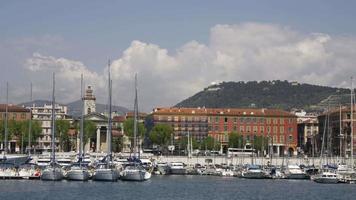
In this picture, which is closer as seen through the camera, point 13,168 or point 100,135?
point 13,168

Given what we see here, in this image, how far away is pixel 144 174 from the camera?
298 ft

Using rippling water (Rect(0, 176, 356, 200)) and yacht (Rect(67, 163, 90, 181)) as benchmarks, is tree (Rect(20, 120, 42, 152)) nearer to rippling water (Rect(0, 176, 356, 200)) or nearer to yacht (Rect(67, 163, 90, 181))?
yacht (Rect(67, 163, 90, 181))

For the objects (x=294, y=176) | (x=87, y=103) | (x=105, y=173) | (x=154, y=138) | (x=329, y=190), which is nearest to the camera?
(x=329, y=190)

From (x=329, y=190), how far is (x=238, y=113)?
287ft

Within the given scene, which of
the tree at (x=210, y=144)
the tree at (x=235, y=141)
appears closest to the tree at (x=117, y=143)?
the tree at (x=210, y=144)

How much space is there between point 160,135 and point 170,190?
247 feet

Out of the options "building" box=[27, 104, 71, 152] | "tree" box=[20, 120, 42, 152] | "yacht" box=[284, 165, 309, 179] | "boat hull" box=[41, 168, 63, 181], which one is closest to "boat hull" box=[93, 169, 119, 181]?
"boat hull" box=[41, 168, 63, 181]

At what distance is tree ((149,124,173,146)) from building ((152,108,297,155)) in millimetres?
11836

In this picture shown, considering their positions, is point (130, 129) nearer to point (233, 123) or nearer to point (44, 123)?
point (233, 123)

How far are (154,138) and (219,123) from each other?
20.3 m

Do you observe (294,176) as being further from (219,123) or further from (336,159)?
(219,123)

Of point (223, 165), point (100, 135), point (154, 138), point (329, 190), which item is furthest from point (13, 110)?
point (329, 190)

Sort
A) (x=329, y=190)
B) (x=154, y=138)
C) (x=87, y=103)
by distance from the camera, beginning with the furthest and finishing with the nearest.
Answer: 1. (x=87, y=103)
2. (x=154, y=138)
3. (x=329, y=190)

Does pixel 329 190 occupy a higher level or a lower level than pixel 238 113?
lower
